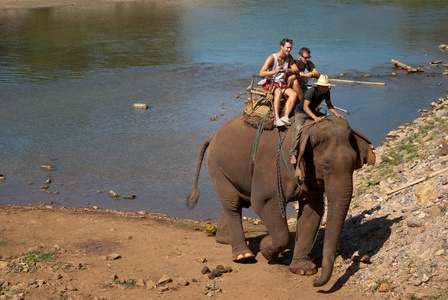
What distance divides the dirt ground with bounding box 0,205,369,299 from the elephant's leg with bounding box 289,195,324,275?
7.5 inches

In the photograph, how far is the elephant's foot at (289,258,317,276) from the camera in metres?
8.41

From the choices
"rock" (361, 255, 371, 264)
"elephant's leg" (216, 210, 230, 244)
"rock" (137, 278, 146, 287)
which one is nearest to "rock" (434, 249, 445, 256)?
"rock" (361, 255, 371, 264)

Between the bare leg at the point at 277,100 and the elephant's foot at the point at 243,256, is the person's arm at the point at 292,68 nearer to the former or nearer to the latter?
the bare leg at the point at 277,100

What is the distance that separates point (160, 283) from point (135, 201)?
4.65m

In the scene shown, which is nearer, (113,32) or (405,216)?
(405,216)

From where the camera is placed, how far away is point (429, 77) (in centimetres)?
2347

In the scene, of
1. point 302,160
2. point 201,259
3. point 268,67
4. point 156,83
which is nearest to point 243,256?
point 201,259

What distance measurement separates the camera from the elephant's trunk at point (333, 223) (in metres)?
7.39

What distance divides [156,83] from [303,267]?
51.9 feet

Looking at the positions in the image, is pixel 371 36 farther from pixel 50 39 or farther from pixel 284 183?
pixel 284 183

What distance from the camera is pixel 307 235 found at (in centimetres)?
852

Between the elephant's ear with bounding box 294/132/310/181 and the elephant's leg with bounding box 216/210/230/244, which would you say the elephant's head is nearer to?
the elephant's ear with bounding box 294/132/310/181

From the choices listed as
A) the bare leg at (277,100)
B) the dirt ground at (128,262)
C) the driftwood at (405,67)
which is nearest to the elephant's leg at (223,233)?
the dirt ground at (128,262)

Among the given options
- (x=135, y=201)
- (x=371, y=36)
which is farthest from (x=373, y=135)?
(x=371, y=36)
